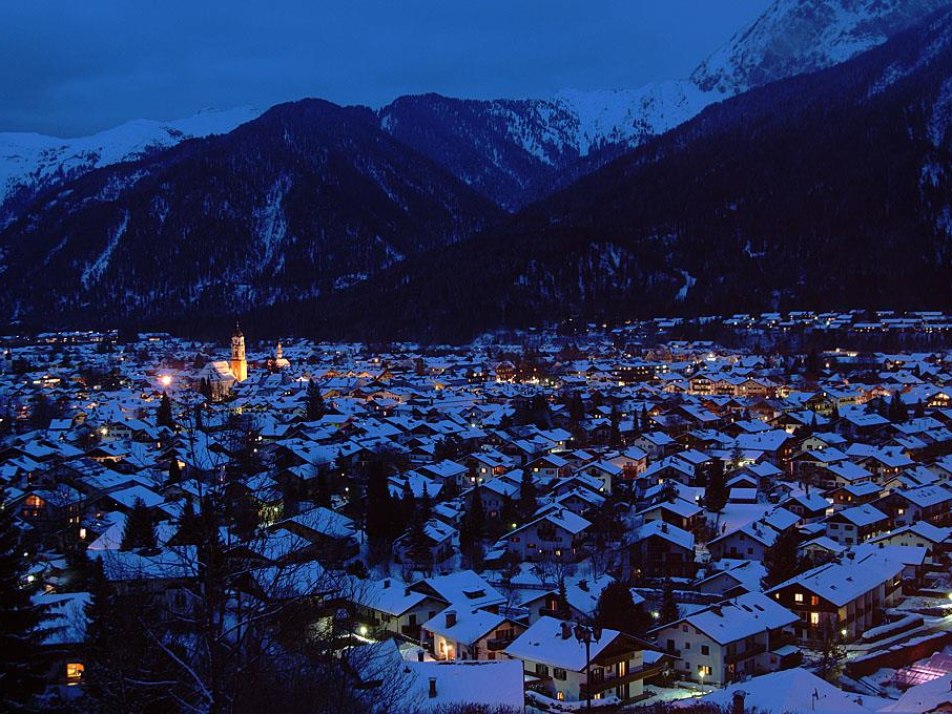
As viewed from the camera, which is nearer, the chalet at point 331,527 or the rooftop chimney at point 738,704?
the rooftop chimney at point 738,704

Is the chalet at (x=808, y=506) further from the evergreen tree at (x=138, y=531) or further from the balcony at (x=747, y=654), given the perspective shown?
the evergreen tree at (x=138, y=531)

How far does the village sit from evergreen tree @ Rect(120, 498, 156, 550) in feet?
0.40

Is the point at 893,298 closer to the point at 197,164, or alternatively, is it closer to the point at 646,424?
the point at 646,424

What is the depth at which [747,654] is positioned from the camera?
1886cm

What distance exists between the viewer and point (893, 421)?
45.1 metres

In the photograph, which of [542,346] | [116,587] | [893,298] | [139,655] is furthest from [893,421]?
[893,298]

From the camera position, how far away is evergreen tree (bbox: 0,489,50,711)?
9891 millimetres

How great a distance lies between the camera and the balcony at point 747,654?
1859 cm

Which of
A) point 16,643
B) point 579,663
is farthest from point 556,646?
point 16,643

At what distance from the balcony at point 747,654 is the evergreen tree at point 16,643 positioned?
1314cm

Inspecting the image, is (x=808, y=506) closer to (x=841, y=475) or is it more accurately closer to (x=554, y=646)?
(x=841, y=475)

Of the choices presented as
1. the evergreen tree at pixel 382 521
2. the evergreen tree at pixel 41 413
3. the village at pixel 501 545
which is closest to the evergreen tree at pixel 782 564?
the village at pixel 501 545

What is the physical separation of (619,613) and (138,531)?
12.4 m

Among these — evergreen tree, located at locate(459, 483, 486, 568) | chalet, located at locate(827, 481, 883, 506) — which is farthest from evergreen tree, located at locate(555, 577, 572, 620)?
chalet, located at locate(827, 481, 883, 506)
